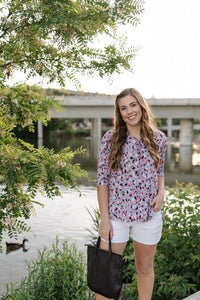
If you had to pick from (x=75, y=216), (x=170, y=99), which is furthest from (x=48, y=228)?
(x=170, y=99)

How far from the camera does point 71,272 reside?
4.16 meters

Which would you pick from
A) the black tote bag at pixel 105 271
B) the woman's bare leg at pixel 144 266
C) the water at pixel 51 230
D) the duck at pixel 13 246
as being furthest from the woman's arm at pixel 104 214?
the duck at pixel 13 246

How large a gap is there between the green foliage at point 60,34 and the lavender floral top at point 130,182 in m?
0.89

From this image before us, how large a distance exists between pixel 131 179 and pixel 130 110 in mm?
547

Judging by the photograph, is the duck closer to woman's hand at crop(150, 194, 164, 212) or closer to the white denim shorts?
the white denim shorts

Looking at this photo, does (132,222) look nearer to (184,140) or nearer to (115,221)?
(115,221)

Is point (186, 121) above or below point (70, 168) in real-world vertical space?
above

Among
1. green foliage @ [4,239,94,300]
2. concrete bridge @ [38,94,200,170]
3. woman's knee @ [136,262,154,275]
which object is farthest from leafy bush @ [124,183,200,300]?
concrete bridge @ [38,94,200,170]

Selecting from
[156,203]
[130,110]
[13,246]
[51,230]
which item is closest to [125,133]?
[130,110]

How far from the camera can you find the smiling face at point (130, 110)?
2.75m

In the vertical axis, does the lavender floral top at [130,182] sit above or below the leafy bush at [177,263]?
above

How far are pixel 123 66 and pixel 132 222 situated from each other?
1.44m

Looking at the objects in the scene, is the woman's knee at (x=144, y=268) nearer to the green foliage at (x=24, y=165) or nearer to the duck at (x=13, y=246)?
the green foliage at (x=24, y=165)

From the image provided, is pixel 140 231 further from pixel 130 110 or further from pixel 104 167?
pixel 130 110
